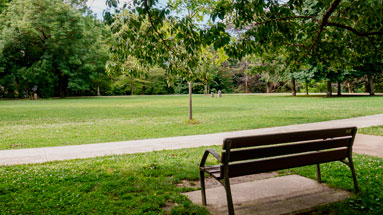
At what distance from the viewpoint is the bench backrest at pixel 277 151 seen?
3410mm

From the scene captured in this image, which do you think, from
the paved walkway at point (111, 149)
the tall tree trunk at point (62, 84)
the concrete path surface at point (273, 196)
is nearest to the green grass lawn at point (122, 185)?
the concrete path surface at point (273, 196)

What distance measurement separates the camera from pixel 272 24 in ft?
15.3

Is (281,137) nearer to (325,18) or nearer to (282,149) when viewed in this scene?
(282,149)

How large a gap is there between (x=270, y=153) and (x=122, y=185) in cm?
244

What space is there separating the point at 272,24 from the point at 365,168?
321 cm

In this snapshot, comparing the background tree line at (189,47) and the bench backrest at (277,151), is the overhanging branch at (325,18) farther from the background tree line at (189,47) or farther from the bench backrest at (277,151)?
the bench backrest at (277,151)

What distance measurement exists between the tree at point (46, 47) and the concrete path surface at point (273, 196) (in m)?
38.7

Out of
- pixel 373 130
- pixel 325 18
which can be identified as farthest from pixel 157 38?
pixel 373 130

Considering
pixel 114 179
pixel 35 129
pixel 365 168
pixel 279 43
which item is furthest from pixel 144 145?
pixel 35 129

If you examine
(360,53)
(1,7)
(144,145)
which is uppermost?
(1,7)

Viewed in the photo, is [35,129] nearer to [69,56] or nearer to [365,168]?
[365,168]

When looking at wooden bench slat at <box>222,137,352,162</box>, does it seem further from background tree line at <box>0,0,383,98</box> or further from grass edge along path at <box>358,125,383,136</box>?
grass edge along path at <box>358,125,383,136</box>

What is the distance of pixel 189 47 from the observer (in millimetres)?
5094

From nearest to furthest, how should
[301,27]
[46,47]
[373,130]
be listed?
[301,27], [373,130], [46,47]
